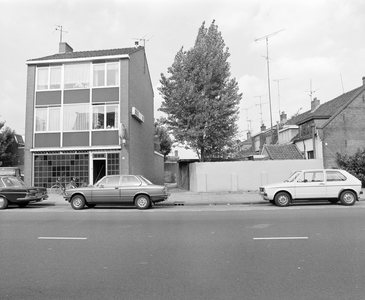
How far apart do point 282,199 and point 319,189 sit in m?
1.58

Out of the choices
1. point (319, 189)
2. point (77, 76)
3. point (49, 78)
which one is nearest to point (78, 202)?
point (319, 189)

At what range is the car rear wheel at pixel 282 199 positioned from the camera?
44.4ft

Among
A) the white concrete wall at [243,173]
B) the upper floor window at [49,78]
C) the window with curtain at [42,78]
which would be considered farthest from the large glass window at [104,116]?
the white concrete wall at [243,173]

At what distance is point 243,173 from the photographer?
20.2 m

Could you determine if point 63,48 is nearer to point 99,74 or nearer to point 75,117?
point 99,74

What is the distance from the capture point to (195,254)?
5.91 metres

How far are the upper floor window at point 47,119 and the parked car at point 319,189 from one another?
15644 millimetres

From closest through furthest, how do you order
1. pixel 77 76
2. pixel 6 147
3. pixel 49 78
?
pixel 77 76, pixel 49 78, pixel 6 147

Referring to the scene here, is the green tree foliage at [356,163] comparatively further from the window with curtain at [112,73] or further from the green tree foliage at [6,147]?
the green tree foliage at [6,147]

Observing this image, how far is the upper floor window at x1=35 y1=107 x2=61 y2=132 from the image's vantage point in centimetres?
2248

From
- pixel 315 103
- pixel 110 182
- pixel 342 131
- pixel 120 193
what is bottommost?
pixel 120 193

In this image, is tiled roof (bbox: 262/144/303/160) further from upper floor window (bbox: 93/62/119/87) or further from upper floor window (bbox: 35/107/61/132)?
upper floor window (bbox: 35/107/61/132)

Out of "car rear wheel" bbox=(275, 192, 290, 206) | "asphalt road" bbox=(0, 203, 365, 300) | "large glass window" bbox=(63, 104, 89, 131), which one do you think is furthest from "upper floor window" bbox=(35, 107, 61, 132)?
"car rear wheel" bbox=(275, 192, 290, 206)

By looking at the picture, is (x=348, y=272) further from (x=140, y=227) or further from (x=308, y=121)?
(x=308, y=121)
